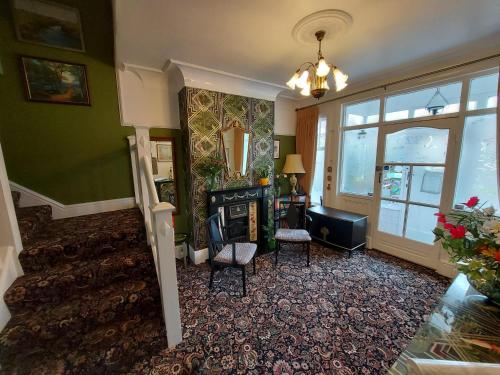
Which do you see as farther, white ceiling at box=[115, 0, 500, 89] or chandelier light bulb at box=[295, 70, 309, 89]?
chandelier light bulb at box=[295, 70, 309, 89]

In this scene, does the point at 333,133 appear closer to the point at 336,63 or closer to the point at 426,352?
the point at 336,63

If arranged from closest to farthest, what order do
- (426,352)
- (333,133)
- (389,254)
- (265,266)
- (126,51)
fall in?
(426,352) < (126,51) < (265,266) < (389,254) < (333,133)

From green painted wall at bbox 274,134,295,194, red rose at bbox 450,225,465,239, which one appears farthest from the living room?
green painted wall at bbox 274,134,295,194

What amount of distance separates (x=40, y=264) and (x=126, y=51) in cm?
216

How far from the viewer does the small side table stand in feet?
9.02

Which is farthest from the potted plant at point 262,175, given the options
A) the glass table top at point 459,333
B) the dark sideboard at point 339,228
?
the glass table top at point 459,333

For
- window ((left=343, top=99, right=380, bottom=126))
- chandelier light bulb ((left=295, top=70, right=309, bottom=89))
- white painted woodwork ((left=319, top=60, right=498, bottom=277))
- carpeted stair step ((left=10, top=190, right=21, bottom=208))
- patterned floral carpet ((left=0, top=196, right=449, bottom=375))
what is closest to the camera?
patterned floral carpet ((left=0, top=196, right=449, bottom=375))

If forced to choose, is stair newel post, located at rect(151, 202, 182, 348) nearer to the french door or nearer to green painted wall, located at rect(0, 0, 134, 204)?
green painted wall, located at rect(0, 0, 134, 204)

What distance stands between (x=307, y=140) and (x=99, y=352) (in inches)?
149

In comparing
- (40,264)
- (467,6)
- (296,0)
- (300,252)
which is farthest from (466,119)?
(40,264)

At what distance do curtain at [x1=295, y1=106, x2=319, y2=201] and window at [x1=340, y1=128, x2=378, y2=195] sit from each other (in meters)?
0.52

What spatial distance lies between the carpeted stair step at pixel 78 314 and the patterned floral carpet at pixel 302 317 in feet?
1.24

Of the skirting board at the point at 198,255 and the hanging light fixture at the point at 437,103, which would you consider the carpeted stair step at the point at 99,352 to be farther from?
the hanging light fixture at the point at 437,103

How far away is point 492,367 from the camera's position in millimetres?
607
